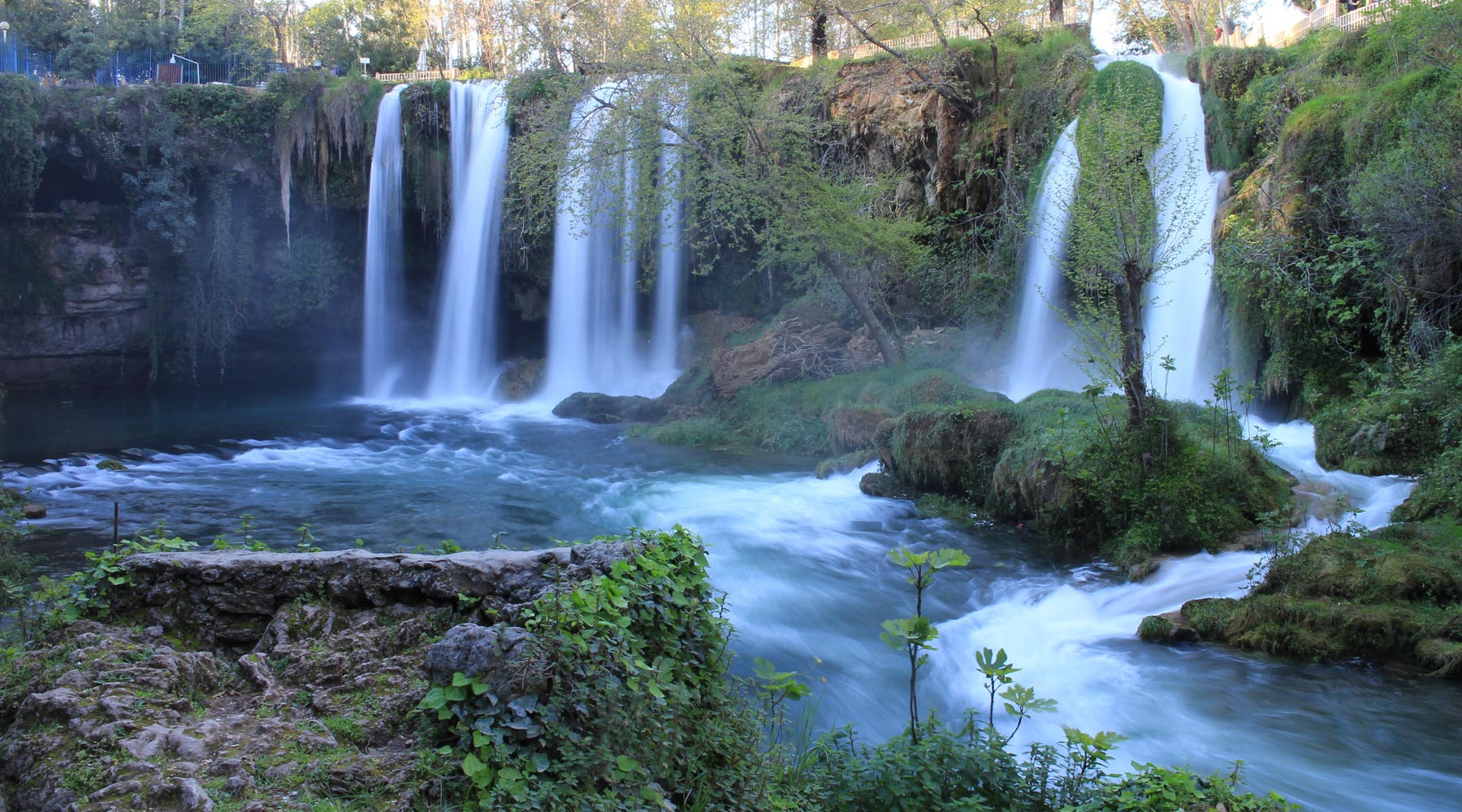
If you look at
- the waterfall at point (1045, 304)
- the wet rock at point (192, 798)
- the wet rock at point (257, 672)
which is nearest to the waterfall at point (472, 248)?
the waterfall at point (1045, 304)

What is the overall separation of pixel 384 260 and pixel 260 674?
21503 mm

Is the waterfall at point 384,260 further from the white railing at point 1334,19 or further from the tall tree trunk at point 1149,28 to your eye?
the tall tree trunk at point 1149,28

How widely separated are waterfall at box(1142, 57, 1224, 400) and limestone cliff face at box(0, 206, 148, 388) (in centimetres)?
2224

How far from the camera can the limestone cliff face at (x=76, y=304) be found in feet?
71.5

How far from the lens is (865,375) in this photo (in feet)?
55.6

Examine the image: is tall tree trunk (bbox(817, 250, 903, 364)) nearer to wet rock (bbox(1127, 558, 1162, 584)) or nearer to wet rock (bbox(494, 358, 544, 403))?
wet rock (bbox(494, 358, 544, 403))

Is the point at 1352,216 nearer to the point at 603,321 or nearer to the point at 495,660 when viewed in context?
the point at 495,660

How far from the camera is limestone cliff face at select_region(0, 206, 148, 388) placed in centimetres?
2178

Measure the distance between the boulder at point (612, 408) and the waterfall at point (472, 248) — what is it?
4.58m

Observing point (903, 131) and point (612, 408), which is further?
point (612, 408)

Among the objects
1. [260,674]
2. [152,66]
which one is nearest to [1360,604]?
[260,674]

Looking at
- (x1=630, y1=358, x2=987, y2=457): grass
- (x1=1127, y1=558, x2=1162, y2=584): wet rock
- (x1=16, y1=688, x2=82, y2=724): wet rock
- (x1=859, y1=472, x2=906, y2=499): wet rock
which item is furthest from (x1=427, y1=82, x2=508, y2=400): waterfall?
(x1=16, y1=688, x2=82, y2=724): wet rock

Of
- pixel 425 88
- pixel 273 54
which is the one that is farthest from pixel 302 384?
pixel 273 54

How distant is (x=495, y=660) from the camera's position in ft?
10.5
